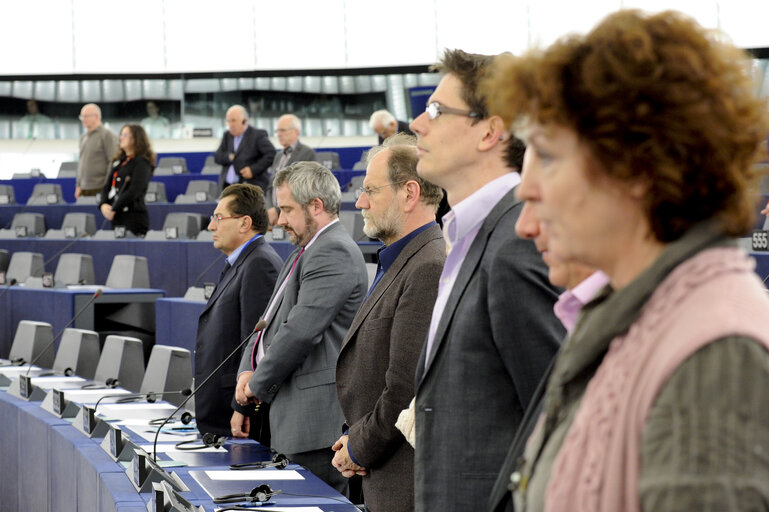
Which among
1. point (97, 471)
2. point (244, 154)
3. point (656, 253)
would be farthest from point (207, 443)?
point (244, 154)

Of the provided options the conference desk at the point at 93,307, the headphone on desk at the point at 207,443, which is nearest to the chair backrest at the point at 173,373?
the headphone on desk at the point at 207,443

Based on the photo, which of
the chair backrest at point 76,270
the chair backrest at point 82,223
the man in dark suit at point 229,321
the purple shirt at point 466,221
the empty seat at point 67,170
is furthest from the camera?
the empty seat at point 67,170

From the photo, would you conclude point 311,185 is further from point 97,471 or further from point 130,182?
point 130,182

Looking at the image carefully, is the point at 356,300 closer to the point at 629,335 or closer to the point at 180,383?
the point at 180,383

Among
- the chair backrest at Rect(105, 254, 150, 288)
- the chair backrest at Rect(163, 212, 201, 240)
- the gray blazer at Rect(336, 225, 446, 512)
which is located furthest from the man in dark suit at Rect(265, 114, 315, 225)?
the gray blazer at Rect(336, 225, 446, 512)

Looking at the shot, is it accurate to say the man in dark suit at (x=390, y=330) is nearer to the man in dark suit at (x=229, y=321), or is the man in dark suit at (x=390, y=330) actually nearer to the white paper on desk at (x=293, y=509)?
the white paper on desk at (x=293, y=509)

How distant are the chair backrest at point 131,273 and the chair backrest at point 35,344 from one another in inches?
41.9

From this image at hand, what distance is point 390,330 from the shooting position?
2180mm

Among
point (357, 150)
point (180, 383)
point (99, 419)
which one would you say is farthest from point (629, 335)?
point (357, 150)

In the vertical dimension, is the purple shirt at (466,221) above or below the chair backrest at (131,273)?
above

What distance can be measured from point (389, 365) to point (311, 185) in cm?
110

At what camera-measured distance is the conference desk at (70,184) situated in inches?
404

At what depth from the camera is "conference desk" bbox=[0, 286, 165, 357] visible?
6.00 meters

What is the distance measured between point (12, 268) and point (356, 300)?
518cm
